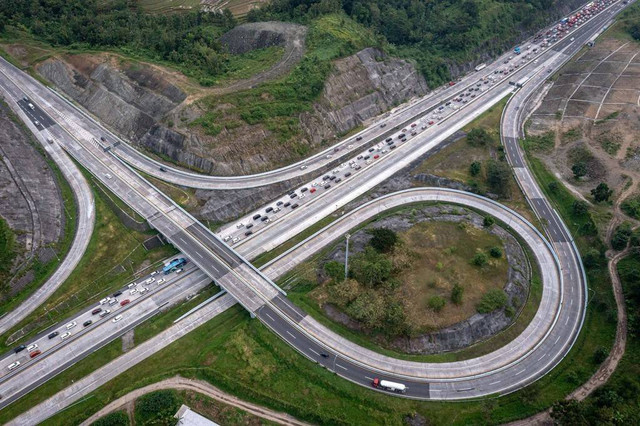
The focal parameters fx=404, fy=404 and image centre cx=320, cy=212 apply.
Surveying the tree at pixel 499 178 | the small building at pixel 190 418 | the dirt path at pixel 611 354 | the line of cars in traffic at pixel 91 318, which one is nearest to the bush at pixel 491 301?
the dirt path at pixel 611 354

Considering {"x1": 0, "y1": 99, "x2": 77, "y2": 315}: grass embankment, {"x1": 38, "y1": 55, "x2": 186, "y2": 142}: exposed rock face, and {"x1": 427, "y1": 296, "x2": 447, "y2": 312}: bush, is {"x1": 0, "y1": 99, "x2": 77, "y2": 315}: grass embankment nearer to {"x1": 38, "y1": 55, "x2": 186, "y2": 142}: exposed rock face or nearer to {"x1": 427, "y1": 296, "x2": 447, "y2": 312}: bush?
{"x1": 38, "y1": 55, "x2": 186, "y2": 142}: exposed rock face

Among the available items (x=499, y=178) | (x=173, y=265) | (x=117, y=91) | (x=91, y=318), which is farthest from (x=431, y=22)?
(x=91, y=318)

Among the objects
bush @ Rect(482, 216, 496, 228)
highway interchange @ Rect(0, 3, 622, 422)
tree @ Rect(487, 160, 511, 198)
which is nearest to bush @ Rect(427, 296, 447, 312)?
highway interchange @ Rect(0, 3, 622, 422)

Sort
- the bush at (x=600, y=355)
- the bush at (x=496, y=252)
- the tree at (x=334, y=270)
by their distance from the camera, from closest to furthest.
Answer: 1. the bush at (x=600, y=355)
2. the tree at (x=334, y=270)
3. the bush at (x=496, y=252)

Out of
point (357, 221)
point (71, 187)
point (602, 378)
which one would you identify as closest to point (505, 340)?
point (602, 378)

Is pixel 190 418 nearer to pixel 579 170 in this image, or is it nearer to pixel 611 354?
pixel 611 354

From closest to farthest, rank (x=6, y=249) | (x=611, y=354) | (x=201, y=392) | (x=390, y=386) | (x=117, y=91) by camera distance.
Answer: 1. (x=390, y=386)
2. (x=201, y=392)
3. (x=611, y=354)
4. (x=6, y=249)
5. (x=117, y=91)

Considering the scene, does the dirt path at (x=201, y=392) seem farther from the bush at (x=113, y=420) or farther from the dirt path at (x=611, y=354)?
the dirt path at (x=611, y=354)
